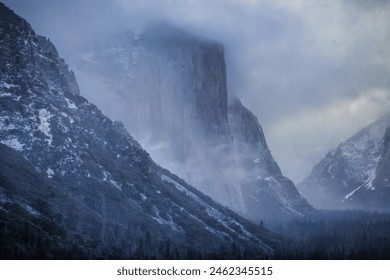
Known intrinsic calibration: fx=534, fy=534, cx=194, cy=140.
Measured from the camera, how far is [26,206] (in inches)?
7805

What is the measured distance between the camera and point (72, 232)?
649ft

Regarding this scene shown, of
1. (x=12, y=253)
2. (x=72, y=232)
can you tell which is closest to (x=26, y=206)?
(x=72, y=232)

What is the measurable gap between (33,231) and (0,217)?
1173 centimetres
